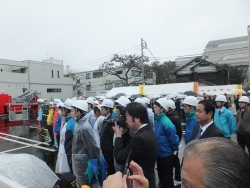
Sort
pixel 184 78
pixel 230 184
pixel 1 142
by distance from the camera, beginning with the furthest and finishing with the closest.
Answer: pixel 184 78
pixel 1 142
pixel 230 184

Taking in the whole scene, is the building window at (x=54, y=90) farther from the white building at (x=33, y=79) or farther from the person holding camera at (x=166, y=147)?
the person holding camera at (x=166, y=147)

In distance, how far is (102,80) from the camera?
46375mm

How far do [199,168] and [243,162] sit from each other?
176mm

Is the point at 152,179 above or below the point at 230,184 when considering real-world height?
below

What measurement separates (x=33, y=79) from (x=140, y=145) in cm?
3592

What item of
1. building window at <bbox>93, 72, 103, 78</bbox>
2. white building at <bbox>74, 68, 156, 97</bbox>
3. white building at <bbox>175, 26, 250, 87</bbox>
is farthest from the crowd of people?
white building at <bbox>175, 26, 250, 87</bbox>

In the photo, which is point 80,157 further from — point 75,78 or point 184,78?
point 75,78

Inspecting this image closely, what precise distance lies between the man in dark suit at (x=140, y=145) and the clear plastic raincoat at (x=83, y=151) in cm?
82

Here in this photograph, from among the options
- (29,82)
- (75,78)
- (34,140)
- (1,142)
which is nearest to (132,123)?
(34,140)

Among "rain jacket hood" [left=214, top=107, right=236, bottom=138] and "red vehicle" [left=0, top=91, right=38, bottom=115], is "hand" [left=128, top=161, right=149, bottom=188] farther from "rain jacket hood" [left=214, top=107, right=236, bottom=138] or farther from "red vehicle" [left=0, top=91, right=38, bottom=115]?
"red vehicle" [left=0, top=91, right=38, bottom=115]

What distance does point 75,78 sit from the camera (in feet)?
159

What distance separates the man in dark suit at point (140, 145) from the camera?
2.51m

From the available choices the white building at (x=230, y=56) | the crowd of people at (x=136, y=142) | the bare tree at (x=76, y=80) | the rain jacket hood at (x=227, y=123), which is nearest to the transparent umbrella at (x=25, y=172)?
the crowd of people at (x=136, y=142)

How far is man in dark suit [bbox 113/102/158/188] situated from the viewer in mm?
2506
